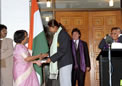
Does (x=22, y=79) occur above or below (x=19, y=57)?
below

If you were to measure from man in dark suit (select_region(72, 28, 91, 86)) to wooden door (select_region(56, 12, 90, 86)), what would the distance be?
0.74 metres

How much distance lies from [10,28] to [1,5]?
59 cm

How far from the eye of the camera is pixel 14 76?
13.3 feet

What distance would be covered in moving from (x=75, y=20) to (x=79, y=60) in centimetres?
131

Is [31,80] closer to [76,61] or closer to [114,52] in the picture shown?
[114,52]

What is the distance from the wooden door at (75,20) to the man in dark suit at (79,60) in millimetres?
744

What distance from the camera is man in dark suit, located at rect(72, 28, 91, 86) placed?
223 inches

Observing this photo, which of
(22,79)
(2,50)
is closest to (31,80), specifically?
(22,79)

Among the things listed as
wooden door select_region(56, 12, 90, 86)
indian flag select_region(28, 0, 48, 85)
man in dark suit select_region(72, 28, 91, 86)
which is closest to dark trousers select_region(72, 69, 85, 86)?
man in dark suit select_region(72, 28, 91, 86)

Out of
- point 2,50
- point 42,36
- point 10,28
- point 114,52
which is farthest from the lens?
point 10,28

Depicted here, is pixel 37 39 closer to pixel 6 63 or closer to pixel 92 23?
pixel 6 63

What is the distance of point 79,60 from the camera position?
18.9 feet

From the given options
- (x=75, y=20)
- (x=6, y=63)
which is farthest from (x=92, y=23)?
(x=6, y=63)

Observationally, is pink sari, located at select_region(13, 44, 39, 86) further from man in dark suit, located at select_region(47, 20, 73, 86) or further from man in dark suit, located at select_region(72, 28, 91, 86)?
man in dark suit, located at select_region(72, 28, 91, 86)
